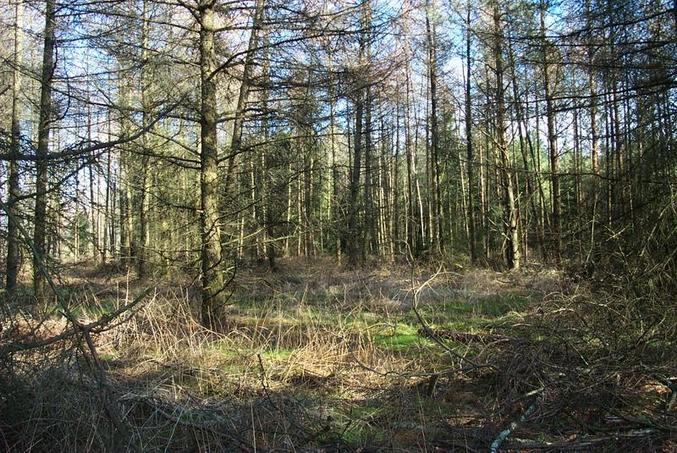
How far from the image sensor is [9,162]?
3.69 meters

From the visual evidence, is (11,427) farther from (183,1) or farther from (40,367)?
(183,1)

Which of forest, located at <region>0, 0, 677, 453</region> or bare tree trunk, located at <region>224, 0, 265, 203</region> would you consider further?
bare tree trunk, located at <region>224, 0, 265, 203</region>

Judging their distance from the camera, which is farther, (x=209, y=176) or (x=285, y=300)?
(x=285, y=300)

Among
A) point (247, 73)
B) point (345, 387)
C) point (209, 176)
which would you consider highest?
point (247, 73)

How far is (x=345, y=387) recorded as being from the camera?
505cm

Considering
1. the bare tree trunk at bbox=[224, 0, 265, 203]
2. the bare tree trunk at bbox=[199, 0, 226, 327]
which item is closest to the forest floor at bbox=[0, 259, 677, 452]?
the bare tree trunk at bbox=[199, 0, 226, 327]

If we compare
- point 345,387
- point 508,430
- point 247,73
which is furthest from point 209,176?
point 508,430

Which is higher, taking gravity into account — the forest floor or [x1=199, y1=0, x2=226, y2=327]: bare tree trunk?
[x1=199, y1=0, x2=226, y2=327]: bare tree trunk

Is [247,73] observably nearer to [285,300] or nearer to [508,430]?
[285,300]

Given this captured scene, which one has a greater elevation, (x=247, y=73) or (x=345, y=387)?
(x=247, y=73)

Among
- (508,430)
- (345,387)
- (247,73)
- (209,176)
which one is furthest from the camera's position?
(247,73)

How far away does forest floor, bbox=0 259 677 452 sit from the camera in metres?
3.54

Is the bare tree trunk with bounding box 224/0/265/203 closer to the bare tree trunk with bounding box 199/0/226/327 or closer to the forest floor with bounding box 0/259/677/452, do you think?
the bare tree trunk with bounding box 199/0/226/327

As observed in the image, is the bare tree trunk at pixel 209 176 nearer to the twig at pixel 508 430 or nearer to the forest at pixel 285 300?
the forest at pixel 285 300
